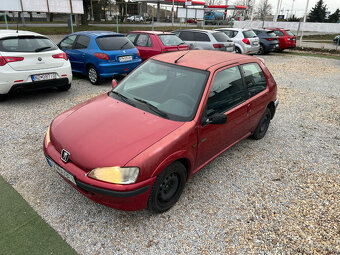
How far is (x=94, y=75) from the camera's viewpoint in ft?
25.1

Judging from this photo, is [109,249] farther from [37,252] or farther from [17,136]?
[17,136]

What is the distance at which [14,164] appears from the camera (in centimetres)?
360

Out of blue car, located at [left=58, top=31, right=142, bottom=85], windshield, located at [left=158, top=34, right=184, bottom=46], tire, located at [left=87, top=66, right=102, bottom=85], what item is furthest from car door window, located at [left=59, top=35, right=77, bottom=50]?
windshield, located at [left=158, top=34, right=184, bottom=46]

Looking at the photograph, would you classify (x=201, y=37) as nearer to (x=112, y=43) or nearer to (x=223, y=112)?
(x=112, y=43)

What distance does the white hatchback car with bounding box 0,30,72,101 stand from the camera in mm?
5203

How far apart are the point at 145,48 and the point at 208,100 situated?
257 inches

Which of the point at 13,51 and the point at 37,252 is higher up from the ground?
the point at 13,51

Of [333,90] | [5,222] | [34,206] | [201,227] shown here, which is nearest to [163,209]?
[201,227]

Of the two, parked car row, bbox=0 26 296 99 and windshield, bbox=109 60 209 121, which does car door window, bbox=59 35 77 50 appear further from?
windshield, bbox=109 60 209 121

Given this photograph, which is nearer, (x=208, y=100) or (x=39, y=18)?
(x=208, y=100)

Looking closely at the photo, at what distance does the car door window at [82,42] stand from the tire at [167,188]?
6.19 meters

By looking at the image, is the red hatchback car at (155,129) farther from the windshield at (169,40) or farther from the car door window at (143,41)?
the car door window at (143,41)

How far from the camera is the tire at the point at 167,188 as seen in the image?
255 cm

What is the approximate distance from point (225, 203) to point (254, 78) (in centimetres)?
212
